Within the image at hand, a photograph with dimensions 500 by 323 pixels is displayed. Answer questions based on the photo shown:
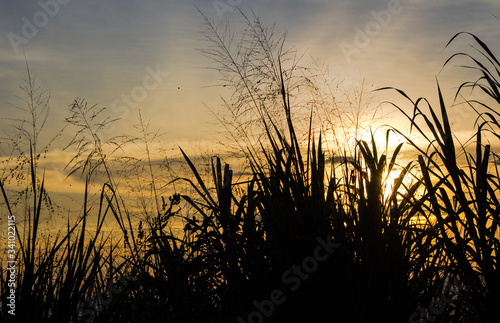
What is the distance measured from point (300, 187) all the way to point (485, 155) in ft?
3.01

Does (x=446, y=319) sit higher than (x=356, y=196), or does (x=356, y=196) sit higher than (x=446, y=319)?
(x=356, y=196)

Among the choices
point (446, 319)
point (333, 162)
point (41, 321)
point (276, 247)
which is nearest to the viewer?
point (41, 321)

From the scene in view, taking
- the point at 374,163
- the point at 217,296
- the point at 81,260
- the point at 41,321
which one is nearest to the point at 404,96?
the point at 374,163

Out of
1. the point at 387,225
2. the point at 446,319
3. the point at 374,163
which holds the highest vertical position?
the point at 374,163

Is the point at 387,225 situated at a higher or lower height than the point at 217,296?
higher

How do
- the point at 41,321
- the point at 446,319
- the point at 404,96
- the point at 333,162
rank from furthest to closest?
A: the point at 333,162 < the point at 404,96 < the point at 446,319 < the point at 41,321

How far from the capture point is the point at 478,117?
8.68ft

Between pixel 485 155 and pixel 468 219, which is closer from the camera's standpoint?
pixel 468 219

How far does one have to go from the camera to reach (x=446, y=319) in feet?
7.78

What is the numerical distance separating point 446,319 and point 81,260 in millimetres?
1634

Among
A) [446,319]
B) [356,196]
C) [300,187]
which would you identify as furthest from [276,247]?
[446,319]

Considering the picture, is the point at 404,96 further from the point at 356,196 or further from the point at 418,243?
the point at 418,243

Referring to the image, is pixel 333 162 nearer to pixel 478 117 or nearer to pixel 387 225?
pixel 387 225

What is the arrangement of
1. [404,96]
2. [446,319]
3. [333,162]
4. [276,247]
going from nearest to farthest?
1. [276,247]
2. [446,319]
3. [404,96]
4. [333,162]
